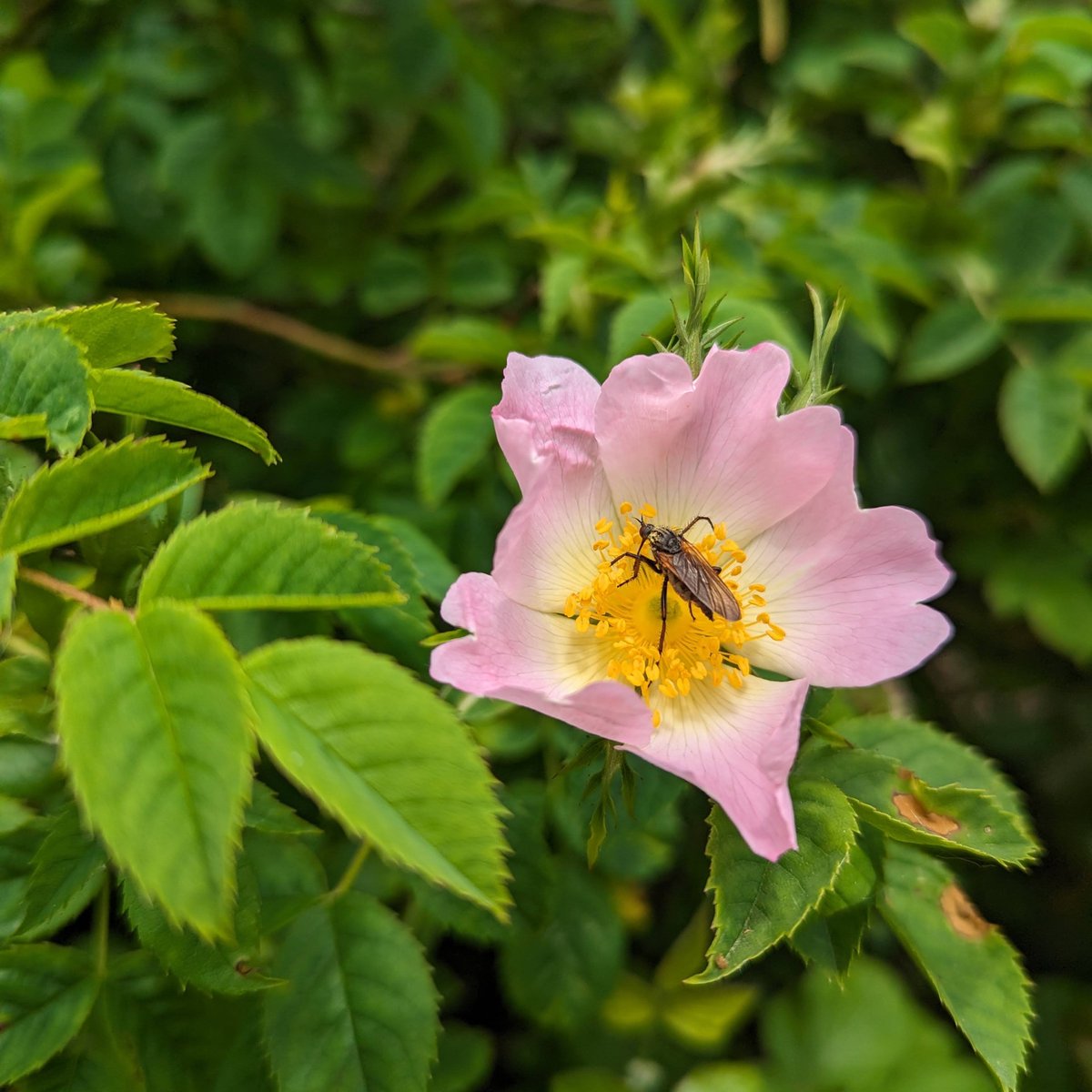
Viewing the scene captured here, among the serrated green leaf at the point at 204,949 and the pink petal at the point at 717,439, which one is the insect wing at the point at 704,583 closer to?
the pink petal at the point at 717,439

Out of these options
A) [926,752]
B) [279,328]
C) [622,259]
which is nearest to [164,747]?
[926,752]

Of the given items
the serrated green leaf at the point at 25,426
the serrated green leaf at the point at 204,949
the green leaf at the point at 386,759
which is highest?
the serrated green leaf at the point at 25,426

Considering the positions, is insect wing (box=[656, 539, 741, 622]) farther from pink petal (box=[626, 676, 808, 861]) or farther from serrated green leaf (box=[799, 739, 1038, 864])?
serrated green leaf (box=[799, 739, 1038, 864])

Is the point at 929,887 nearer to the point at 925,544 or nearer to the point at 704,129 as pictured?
the point at 925,544

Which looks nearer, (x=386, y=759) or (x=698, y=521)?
(x=386, y=759)

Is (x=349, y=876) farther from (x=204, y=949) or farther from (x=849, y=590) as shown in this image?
(x=849, y=590)

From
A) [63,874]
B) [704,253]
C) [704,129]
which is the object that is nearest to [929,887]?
[704,253]

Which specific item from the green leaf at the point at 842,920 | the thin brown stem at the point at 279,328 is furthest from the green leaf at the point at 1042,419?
the thin brown stem at the point at 279,328
